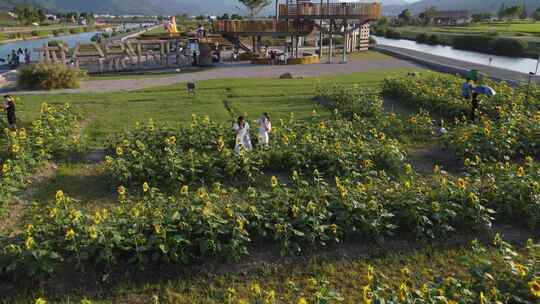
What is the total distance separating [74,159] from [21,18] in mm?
116172

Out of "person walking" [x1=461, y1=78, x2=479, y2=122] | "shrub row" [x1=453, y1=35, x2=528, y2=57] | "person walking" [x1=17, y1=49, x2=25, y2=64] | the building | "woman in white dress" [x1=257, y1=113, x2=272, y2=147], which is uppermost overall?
the building

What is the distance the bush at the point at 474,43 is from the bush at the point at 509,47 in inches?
50.5

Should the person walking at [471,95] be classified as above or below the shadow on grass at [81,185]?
above

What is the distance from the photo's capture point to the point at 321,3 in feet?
105

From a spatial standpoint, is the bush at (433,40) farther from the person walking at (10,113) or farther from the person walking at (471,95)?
the person walking at (10,113)

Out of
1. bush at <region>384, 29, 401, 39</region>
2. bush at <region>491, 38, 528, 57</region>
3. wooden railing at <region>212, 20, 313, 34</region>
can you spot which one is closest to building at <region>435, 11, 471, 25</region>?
bush at <region>384, 29, 401, 39</region>

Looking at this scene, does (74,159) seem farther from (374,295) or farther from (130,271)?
(374,295)

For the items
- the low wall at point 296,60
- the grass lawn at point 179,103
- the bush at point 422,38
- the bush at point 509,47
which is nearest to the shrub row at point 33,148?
the grass lawn at point 179,103

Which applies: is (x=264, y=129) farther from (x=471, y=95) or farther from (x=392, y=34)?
(x=392, y=34)

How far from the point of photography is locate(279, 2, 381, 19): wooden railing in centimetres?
3116

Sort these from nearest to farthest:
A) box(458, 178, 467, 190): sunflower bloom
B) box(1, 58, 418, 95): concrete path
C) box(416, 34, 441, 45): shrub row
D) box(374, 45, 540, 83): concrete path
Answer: box(458, 178, 467, 190): sunflower bloom, box(374, 45, 540, 83): concrete path, box(1, 58, 418, 95): concrete path, box(416, 34, 441, 45): shrub row

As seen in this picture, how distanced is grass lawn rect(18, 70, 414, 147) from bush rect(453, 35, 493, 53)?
3393 centimetres

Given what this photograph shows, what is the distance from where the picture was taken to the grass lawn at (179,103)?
47.9 feet

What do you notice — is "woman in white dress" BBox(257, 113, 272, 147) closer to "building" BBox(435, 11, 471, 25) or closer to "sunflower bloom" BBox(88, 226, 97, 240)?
"sunflower bloom" BBox(88, 226, 97, 240)
